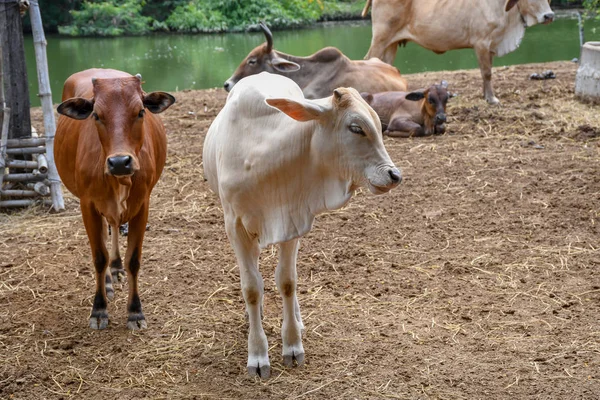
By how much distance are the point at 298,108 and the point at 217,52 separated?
19825 millimetres

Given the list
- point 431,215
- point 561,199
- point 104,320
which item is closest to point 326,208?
point 104,320

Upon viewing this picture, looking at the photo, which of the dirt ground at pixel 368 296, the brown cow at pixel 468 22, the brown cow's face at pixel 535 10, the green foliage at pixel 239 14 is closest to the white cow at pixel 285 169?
the dirt ground at pixel 368 296

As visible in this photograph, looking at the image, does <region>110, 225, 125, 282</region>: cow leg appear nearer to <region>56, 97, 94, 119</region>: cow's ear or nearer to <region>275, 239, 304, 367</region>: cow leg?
<region>56, 97, 94, 119</region>: cow's ear

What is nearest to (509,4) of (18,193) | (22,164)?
(22,164)

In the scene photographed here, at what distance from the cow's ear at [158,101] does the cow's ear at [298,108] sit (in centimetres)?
117

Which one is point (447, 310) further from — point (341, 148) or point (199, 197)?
point (199, 197)

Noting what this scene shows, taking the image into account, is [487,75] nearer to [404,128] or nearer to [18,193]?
[404,128]

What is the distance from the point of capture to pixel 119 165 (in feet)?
13.6

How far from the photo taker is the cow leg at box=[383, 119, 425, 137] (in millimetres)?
9086

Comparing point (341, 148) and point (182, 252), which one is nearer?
point (341, 148)

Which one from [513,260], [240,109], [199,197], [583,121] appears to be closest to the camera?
[240,109]

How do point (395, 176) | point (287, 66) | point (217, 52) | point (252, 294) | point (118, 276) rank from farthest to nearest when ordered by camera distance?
point (217, 52)
point (287, 66)
point (118, 276)
point (252, 294)
point (395, 176)

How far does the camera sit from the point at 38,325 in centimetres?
479

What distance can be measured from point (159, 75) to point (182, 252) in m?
12.4
